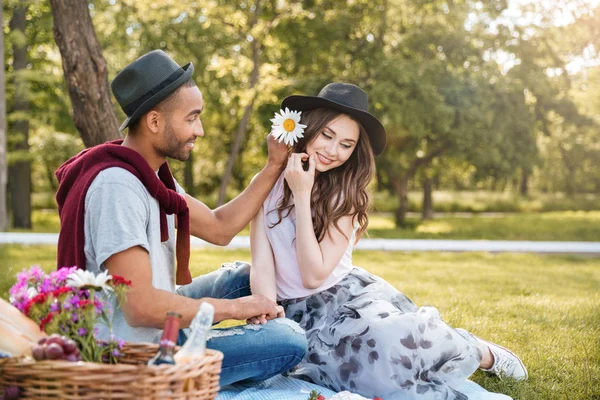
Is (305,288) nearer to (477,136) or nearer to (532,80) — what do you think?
(477,136)

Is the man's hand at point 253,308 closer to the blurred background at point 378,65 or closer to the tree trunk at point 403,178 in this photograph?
the blurred background at point 378,65

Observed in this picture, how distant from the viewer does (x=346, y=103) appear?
4055mm

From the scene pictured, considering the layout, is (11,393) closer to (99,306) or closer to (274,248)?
(99,306)

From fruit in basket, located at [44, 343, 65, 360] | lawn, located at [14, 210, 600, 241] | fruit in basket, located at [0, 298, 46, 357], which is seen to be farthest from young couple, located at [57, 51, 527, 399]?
lawn, located at [14, 210, 600, 241]

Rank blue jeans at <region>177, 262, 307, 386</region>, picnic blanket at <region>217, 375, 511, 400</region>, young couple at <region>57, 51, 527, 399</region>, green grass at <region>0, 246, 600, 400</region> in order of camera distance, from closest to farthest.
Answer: young couple at <region>57, 51, 527, 399</region>
blue jeans at <region>177, 262, 307, 386</region>
picnic blanket at <region>217, 375, 511, 400</region>
green grass at <region>0, 246, 600, 400</region>

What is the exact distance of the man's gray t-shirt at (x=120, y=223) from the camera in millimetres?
2785

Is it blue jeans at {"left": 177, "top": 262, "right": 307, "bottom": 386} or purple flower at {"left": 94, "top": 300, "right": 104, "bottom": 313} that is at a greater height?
purple flower at {"left": 94, "top": 300, "right": 104, "bottom": 313}

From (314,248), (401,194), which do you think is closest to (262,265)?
(314,248)

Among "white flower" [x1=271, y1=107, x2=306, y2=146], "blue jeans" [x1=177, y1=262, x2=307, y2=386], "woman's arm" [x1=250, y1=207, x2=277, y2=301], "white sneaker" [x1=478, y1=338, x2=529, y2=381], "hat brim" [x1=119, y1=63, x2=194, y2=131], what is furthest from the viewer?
"white sneaker" [x1=478, y1=338, x2=529, y2=381]

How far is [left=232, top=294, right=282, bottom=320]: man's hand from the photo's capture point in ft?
10.7

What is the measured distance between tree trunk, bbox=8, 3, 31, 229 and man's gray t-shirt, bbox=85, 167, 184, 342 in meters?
14.0

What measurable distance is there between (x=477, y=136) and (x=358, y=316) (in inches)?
560

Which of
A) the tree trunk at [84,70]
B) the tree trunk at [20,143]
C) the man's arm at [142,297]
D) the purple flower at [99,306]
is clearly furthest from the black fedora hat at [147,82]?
the tree trunk at [20,143]

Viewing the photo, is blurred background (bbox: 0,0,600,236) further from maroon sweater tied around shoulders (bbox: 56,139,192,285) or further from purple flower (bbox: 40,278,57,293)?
purple flower (bbox: 40,278,57,293)
